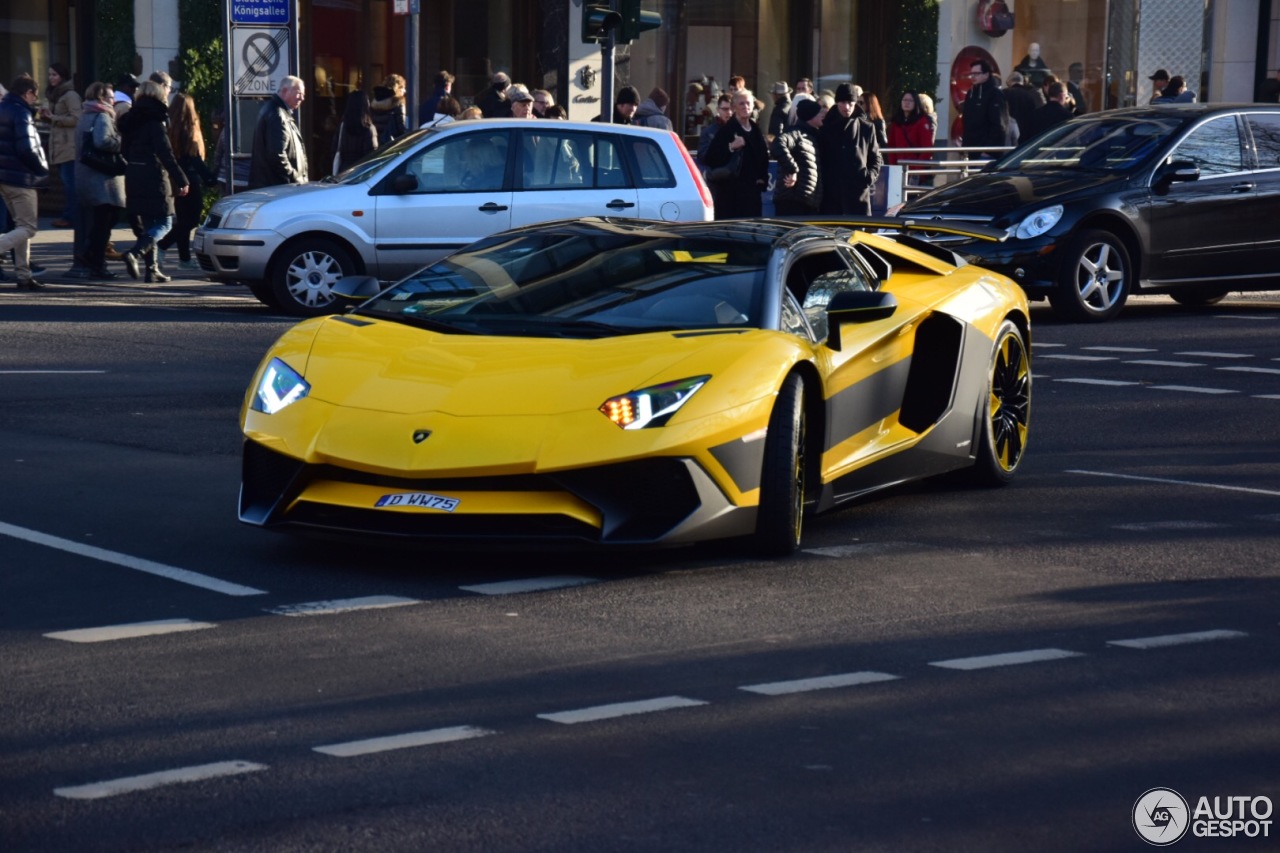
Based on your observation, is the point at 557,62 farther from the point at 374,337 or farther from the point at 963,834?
the point at 963,834

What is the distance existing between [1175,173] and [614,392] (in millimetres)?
11548

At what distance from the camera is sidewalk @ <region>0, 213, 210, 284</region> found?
19750 millimetres

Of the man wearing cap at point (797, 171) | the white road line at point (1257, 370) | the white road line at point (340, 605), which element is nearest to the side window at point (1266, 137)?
the man wearing cap at point (797, 171)

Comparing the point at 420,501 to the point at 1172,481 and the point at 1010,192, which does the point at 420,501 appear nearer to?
the point at 1172,481

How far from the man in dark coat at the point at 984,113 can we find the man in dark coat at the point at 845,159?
4.42 metres

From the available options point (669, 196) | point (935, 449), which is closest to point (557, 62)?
point (669, 196)

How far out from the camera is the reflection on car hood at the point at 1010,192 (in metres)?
17.3

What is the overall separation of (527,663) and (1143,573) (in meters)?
2.70

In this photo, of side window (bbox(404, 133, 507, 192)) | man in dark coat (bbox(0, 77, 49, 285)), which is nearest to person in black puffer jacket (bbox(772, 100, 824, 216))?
side window (bbox(404, 133, 507, 192))

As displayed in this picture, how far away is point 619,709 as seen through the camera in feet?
18.2

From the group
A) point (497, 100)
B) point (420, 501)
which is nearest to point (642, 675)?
point (420, 501)

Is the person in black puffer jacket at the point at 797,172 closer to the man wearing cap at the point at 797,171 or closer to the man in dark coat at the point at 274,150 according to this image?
the man wearing cap at the point at 797,171

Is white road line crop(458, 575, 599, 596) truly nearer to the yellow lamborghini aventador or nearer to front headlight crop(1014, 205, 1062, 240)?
the yellow lamborghini aventador

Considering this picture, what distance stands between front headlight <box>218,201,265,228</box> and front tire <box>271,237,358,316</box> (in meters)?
0.40
